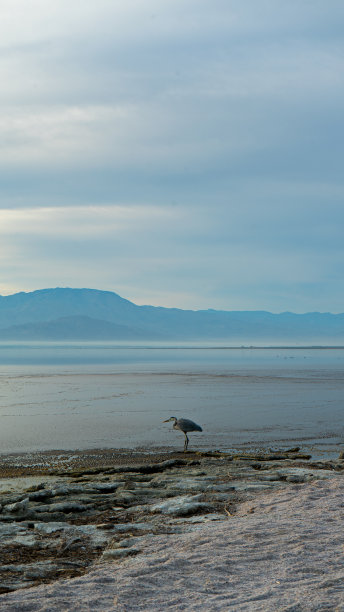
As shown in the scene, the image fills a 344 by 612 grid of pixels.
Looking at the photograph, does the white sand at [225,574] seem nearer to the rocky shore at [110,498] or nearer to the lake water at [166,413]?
the rocky shore at [110,498]

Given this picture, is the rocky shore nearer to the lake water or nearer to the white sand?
the white sand

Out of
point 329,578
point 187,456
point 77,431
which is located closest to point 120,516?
point 329,578

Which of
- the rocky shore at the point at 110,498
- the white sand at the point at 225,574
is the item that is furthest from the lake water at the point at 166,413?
the white sand at the point at 225,574

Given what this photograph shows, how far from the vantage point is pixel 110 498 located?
10.5 m

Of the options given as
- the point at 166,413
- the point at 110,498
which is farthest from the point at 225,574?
the point at 166,413

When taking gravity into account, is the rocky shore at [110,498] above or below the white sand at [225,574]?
below

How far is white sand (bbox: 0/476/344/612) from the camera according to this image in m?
5.64

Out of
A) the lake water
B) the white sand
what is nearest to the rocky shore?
the white sand

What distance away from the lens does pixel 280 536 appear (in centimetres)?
770

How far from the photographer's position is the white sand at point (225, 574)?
564cm

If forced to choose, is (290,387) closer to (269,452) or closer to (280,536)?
(269,452)

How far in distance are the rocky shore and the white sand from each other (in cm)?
40

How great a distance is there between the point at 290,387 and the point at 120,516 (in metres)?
26.7

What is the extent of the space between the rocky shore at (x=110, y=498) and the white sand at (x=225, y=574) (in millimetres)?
399
